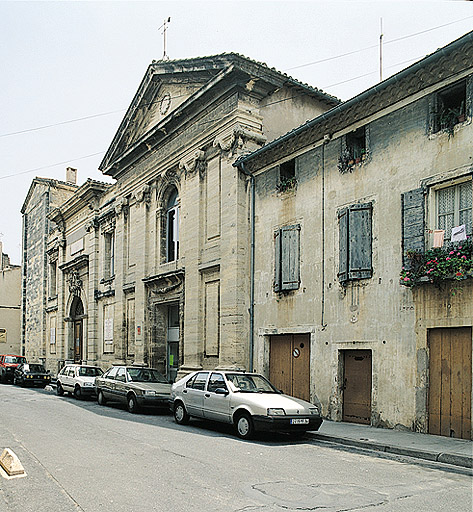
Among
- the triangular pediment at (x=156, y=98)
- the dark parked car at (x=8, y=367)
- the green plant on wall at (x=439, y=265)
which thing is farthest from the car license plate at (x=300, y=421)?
the dark parked car at (x=8, y=367)

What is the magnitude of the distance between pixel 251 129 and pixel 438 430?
11191 mm

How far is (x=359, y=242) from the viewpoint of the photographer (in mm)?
14055

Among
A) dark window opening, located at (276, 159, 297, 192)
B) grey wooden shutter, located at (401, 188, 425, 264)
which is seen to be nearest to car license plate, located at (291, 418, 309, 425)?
grey wooden shutter, located at (401, 188, 425, 264)

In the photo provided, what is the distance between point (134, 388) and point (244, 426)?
20.4 ft

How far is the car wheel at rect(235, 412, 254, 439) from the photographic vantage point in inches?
463

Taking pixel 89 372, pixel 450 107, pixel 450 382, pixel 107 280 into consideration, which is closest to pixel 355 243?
pixel 450 107

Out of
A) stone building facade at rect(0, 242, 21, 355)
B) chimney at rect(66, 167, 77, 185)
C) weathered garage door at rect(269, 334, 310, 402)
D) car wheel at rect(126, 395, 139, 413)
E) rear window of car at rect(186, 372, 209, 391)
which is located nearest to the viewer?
rear window of car at rect(186, 372, 209, 391)

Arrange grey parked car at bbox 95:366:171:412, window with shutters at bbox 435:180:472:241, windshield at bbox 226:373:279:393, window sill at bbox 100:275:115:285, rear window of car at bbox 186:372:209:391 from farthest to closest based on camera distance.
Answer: window sill at bbox 100:275:115:285
grey parked car at bbox 95:366:171:412
rear window of car at bbox 186:372:209:391
windshield at bbox 226:373:279:393
window with shutters at bbox 435:180:472:241

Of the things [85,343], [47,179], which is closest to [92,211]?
[85,343]

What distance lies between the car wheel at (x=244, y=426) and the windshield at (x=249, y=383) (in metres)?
0.73

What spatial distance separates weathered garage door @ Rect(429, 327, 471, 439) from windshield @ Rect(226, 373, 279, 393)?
3424mm

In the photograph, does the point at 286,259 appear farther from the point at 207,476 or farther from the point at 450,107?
the point at 207,476

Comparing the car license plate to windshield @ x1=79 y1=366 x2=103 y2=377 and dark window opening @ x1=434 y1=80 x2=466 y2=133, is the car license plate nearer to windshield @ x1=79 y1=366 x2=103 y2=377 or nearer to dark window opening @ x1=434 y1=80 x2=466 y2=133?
dark window opening @ x1=434 y1=80 x2=466 y2=133

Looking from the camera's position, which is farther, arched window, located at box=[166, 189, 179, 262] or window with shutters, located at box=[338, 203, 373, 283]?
arched window, located at box=[166, 189, 179, 262]
